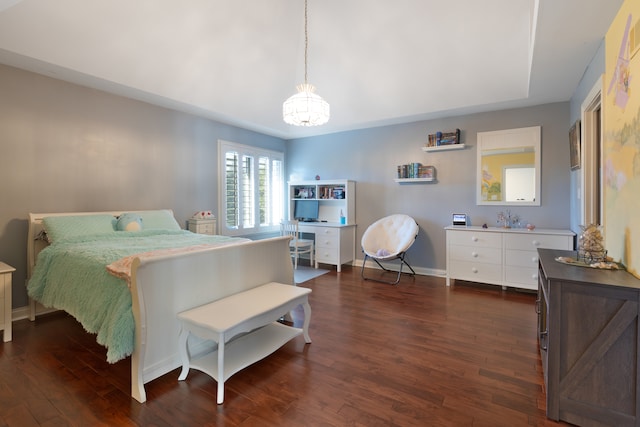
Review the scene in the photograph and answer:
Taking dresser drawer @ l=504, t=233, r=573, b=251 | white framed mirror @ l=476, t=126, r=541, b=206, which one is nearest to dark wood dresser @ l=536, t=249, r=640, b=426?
dresser drawer @ l=504, t=233, r=573, b=251

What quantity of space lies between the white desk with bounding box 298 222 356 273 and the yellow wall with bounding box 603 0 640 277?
342 centimetres

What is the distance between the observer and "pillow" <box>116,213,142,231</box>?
3386 mm

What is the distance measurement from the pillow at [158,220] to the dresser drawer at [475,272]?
3.77 m

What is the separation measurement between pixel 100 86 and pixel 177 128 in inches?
40.9

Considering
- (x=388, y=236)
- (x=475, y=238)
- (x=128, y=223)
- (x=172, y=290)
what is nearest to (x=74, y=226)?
(x=128, y=223)

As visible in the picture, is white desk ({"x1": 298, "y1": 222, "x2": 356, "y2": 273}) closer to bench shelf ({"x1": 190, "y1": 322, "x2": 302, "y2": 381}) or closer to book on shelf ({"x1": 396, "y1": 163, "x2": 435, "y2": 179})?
book on shelf ({"x1": 396, "y1": 163, "x2": 435, "y2": 179})

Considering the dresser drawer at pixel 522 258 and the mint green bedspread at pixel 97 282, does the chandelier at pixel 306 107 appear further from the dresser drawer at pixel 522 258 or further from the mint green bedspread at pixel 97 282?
the dresser drawer at pixel 522 258

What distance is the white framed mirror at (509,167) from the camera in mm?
4117

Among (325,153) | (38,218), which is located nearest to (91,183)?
(38,218)

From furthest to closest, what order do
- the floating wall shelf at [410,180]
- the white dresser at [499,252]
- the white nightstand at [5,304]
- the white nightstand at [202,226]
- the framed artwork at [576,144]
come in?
the floating wall shelf at [410,180] → the white nightstand at [202,226] → the white dresser at [499,252] → the framed artwork at [576,144] → the white nightstand at [5,304]

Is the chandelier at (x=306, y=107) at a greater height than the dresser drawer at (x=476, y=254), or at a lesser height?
greater

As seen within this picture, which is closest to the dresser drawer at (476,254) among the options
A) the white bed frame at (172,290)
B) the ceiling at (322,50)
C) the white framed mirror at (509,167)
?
the white framed mirror at (509,167)

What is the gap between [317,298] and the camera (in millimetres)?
3732

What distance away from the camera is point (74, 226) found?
9.87 ft
